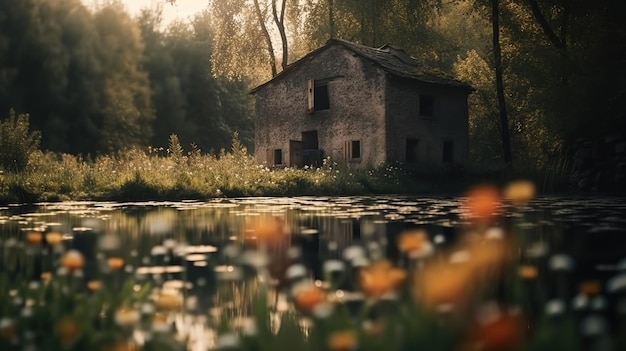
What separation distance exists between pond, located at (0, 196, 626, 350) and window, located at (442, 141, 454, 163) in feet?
68.4

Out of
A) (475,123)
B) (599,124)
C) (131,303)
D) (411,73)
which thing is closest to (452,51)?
(475,123)

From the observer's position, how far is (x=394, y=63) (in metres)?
32.9

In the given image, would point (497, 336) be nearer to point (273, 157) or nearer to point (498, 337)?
point (498, 337)

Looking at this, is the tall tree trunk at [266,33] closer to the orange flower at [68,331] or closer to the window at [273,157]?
the window at [273,157]

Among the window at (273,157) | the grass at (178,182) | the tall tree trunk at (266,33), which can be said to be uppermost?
the tall tree trunk at (266,33)

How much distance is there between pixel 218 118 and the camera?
60.7 m

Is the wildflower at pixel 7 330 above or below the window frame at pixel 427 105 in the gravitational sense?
below

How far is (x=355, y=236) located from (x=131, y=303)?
5.02m

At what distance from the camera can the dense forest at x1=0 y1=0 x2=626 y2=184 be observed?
24281 mm

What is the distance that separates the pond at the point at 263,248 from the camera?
454cm

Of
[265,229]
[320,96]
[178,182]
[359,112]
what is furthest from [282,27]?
[265,229]

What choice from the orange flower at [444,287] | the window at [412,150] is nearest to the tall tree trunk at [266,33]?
the window at [412,150]

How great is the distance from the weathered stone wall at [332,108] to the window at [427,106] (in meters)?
3.69

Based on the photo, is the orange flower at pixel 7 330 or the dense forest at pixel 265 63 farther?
the dense forest at pixel 265 63
